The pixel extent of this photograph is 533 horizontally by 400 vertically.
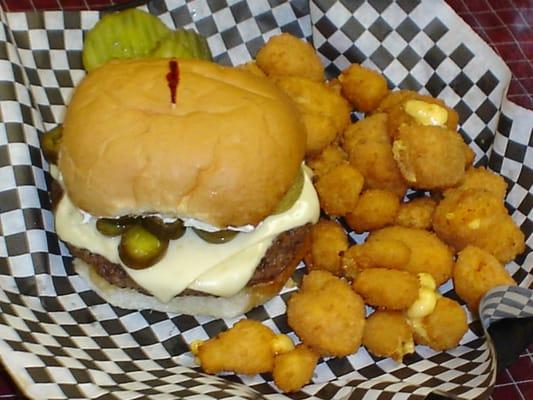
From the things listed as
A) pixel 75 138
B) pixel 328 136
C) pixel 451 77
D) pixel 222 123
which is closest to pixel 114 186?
pixel 75 138

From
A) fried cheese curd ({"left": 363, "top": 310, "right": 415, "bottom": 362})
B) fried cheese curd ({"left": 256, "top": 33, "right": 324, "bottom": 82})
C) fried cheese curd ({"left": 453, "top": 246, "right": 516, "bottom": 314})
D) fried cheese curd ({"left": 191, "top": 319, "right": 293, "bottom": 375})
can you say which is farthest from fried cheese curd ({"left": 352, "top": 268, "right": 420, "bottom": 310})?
fried cheese curd ({"left": 256, "top": 33, "right": 324, "bottom": 82})

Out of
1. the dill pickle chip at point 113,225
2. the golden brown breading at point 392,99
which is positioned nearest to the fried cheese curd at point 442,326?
the golden brown breading at point 392,99

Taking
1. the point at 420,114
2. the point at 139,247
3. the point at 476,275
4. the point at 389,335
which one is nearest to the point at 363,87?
the point at 420,114

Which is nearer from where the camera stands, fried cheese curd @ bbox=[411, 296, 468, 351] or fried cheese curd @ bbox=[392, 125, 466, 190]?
fried cheese curd @ bbox=[411, 296, 468, 351]

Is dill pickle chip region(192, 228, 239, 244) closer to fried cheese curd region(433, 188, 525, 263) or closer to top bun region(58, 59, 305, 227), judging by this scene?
top bun region(58, 59, 305, 227)

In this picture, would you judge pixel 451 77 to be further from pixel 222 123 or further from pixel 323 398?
pixel 323 398

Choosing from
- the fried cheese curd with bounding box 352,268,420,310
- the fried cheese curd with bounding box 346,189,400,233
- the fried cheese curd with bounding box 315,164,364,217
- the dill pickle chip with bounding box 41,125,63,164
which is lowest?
the fried cheese curd with bounding box 352,268,420,310

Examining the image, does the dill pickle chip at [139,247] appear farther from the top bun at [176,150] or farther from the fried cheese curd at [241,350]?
the fried cheese curd at [241,350]
